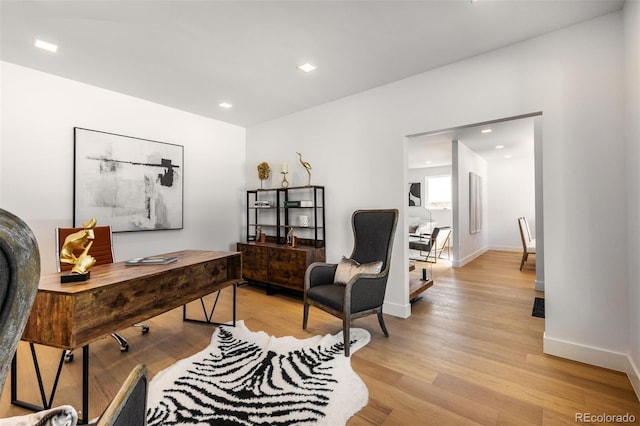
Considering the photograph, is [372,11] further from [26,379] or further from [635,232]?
[26,379]

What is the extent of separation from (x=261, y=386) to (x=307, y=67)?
9.27ft

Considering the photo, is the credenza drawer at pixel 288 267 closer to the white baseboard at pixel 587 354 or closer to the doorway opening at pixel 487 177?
the white baseboard at pixel 587 354

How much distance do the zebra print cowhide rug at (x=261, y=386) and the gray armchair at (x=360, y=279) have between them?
31cm

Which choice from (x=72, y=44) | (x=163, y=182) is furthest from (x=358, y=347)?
(x=72, y=44)

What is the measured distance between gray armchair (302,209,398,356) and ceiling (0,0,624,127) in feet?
5.01

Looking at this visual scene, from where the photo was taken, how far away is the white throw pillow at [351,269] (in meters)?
2.70

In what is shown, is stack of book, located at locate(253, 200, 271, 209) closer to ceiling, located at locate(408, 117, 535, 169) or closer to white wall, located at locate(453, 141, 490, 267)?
ceiling, located at locate(408, 117, 535, 169)

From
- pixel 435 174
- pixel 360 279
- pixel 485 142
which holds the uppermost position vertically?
pixel 485 142

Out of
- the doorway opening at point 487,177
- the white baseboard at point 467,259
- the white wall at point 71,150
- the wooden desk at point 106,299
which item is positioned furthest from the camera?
the white baseboard at point 467,259

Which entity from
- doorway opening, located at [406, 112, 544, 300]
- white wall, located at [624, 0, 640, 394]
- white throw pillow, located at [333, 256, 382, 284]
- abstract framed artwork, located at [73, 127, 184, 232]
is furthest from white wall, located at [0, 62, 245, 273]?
white wall, located at [624, 0, 640, 394]

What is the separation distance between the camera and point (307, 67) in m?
2.95

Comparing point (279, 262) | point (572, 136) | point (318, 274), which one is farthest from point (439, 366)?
point (279, 262)

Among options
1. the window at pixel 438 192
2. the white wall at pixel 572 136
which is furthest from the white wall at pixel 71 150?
the window at pixel 438 192

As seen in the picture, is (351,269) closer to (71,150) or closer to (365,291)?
(365,291)
